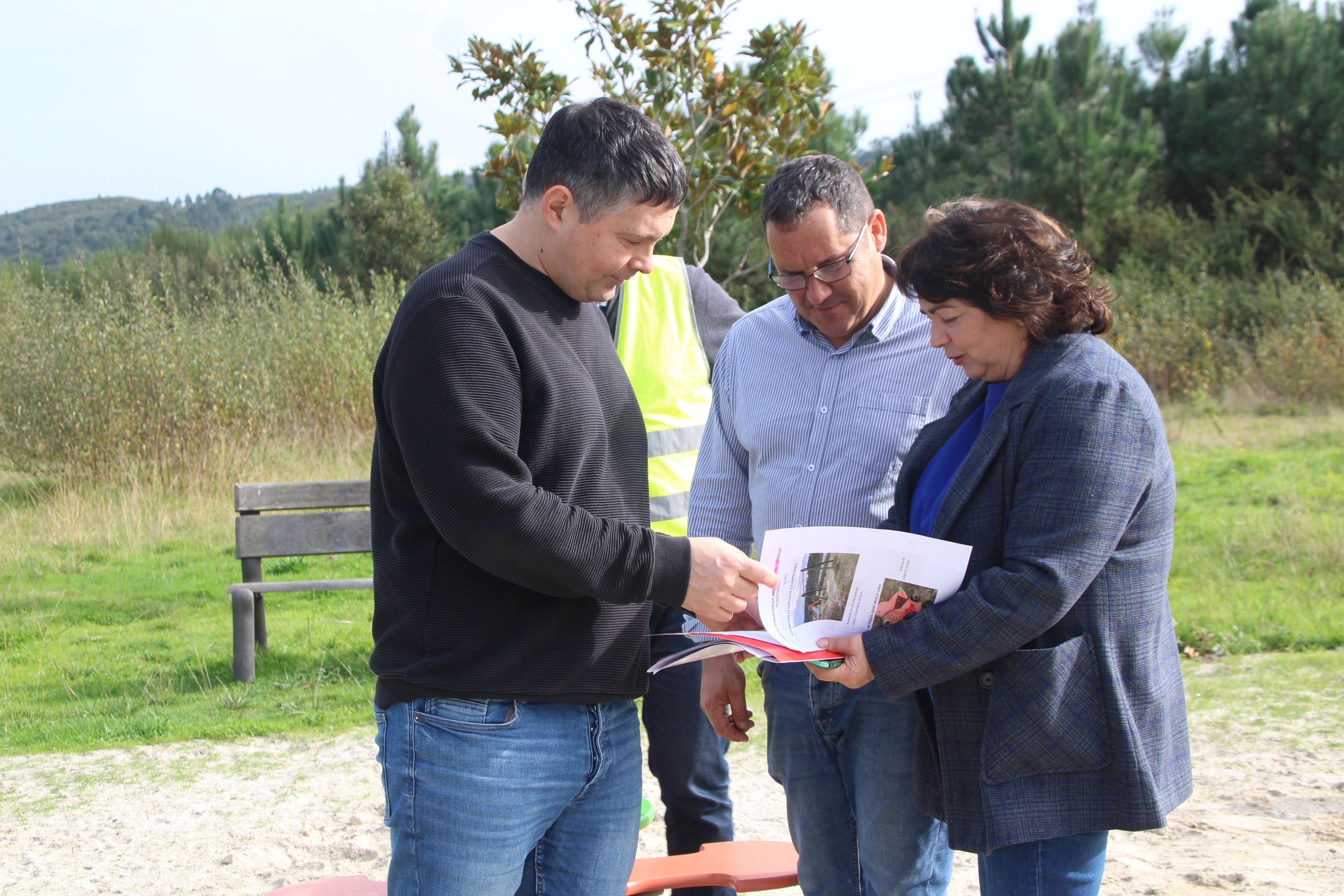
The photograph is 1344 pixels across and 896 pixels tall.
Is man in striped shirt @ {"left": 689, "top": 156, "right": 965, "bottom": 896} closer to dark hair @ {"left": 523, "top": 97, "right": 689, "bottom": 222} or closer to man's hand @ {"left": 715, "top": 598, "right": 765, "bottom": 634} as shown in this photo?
man's hand @ {"left": 715, "top": 598, "right": 765, "bottom": 634}

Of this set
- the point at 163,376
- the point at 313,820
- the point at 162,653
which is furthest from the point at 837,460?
the point at 163,376

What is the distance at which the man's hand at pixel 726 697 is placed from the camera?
2498mm

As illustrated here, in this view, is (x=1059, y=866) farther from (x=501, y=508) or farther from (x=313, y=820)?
(x=313, y=820)

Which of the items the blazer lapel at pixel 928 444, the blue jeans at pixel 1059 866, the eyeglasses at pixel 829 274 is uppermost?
the eyeglasses at pixel 829 274

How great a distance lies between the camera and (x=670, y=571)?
69.8 inches

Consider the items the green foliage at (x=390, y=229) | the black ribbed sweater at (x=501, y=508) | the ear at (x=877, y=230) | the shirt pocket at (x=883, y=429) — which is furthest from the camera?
the green foliage at (x=390, y=229)

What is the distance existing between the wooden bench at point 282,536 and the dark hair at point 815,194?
3808 millimetres

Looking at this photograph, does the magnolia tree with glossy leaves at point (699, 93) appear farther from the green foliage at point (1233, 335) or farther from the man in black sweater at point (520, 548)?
the green foliage at point (1233, 335)

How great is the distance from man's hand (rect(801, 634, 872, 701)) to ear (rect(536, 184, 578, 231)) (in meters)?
0.89

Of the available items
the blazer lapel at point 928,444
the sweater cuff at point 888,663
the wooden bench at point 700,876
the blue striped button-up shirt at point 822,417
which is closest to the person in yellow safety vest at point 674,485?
the wooden bench at point 700,876

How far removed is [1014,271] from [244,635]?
489cm

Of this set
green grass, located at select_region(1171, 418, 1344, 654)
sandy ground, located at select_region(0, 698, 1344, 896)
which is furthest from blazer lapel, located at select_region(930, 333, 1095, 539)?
green grass, located at select_region(1171, 418, 1344, 654)

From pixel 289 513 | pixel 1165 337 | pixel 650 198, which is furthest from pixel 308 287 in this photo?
pixel 1165 337

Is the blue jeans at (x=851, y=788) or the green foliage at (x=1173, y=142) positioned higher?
the green foliage at (x=1173, y=142)
